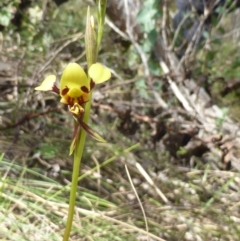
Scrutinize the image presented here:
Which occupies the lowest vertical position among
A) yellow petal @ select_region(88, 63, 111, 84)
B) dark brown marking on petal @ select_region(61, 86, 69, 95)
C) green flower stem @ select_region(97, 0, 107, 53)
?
dark brown marking on petal @ select_region(61, 86, 69, 95)

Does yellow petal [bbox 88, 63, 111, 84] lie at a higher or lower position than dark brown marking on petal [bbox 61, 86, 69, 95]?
higher

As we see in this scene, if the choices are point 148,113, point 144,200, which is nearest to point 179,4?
point 148,113

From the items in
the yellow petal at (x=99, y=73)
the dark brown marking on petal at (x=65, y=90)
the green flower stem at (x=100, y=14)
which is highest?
the green flower stem at (x=100, y=14)

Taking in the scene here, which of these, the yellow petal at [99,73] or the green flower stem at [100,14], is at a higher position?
the green flower stem at [100,14]

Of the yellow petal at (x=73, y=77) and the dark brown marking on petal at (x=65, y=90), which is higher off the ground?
the yellow petal at (x=73, y=77)

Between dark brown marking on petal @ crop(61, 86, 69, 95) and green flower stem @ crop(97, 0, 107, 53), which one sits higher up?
green flower stem @ crop(97, 0, 107, 53)

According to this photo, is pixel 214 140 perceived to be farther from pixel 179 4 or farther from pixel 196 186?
pixel 179 4

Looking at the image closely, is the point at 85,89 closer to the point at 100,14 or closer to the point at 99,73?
the point at 99,73

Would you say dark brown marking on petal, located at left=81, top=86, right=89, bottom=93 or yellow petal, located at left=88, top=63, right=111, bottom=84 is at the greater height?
yellow petal, located at left=88, top=63, right=111, bottom=84

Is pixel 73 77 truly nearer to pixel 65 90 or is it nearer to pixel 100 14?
pixel 65 90

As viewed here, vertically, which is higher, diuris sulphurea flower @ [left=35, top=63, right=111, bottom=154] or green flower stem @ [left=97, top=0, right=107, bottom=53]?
green flower stem @ [left=97, top=0, right=107, bottom=53]

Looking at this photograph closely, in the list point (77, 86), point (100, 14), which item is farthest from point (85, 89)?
point (100, 14)

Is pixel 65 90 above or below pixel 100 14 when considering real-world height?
below
